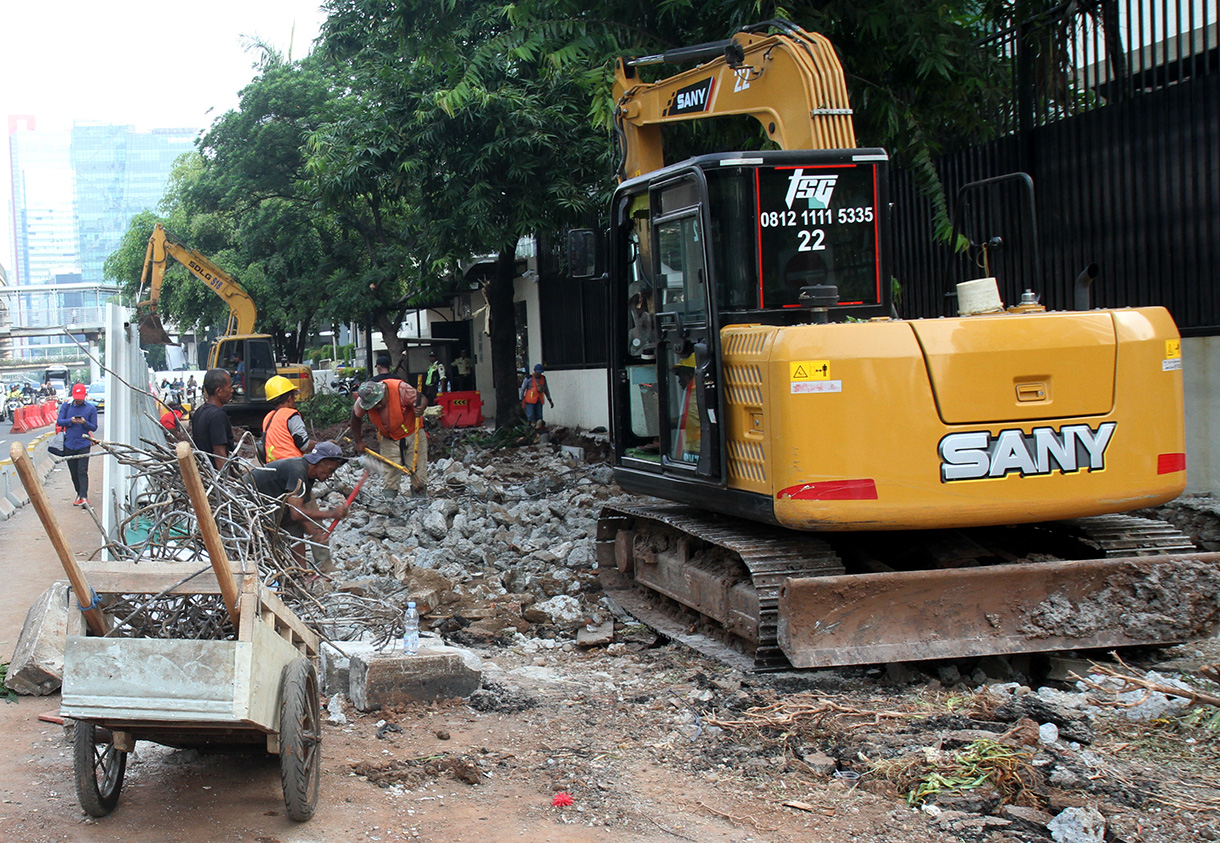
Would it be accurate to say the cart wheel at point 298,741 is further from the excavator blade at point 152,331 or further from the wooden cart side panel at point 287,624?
the excavator blade at point 152,331

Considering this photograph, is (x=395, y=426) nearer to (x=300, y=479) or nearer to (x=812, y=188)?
(x=300, y=479)

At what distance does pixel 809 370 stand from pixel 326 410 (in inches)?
1008

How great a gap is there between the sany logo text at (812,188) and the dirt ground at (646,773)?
279 centimetres

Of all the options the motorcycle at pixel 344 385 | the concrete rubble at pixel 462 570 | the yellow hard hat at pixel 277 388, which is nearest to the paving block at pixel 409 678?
the concrete rubble at pixel 462 570

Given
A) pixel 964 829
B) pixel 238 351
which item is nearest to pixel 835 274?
pixel 964 829

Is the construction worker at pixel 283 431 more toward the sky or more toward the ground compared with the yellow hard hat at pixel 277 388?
more toward the ground

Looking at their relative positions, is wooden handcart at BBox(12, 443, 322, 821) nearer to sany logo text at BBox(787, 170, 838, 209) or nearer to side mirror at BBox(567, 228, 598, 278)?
side mirror at BBox(567, 228, 598, 278)

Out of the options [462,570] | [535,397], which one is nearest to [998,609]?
[462,570]

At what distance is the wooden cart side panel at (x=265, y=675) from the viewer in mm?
4160

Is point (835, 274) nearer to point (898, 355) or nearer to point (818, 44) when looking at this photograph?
point (898, 355)

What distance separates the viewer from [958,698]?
571 cm

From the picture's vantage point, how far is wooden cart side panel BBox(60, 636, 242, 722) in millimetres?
4129

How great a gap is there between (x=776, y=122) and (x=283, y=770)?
17.0 feet

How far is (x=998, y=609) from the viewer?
607cm
